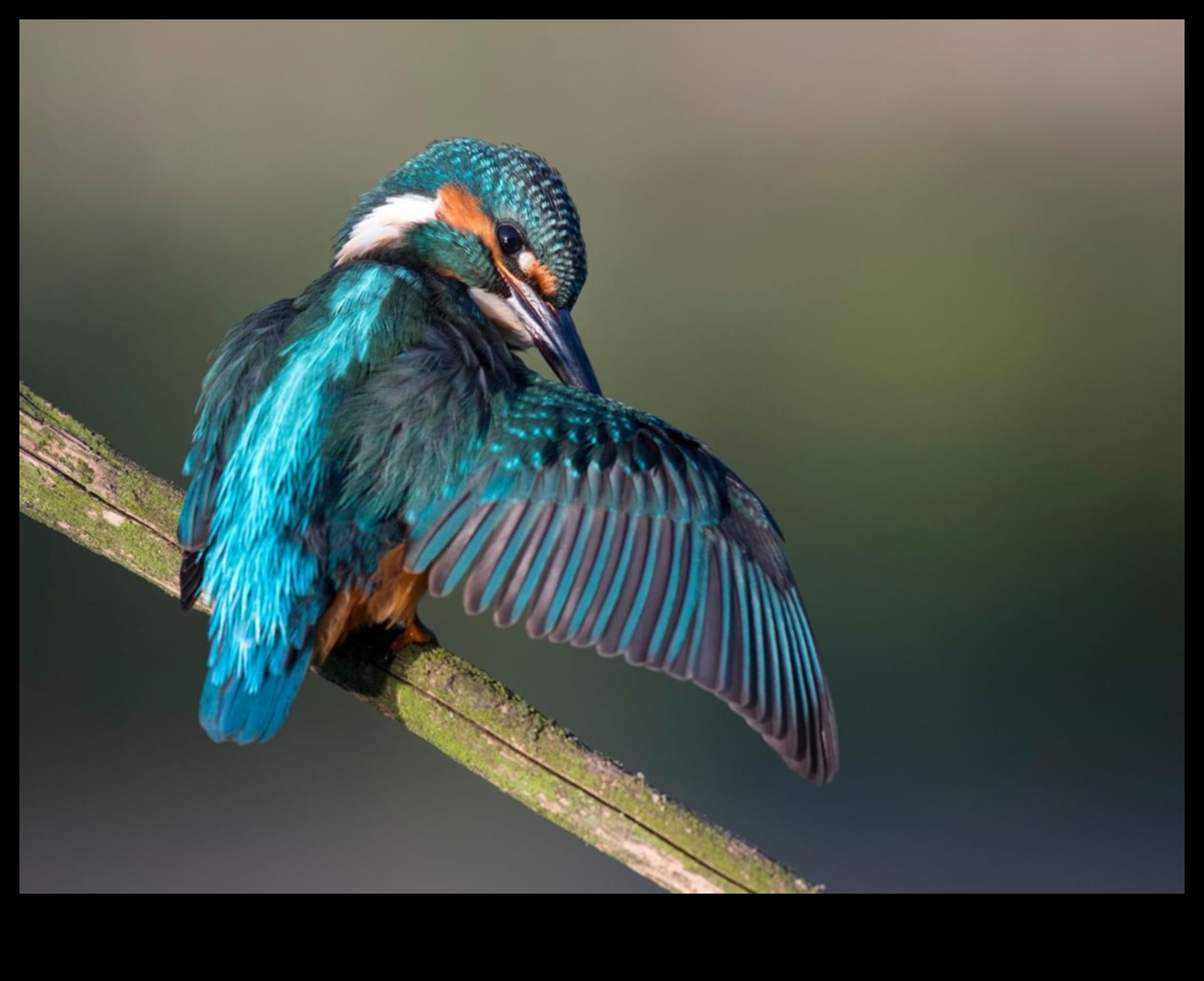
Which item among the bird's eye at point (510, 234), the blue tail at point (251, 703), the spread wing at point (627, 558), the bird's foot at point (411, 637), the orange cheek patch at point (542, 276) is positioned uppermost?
the bird's eye at point (510, 234)

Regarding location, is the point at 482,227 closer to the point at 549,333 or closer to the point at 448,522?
the point at 549,333

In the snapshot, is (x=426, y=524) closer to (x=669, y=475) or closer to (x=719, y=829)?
(x=669, y=475)

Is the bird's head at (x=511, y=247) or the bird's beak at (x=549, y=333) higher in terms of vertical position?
the bird's head at (x=511, y=247)

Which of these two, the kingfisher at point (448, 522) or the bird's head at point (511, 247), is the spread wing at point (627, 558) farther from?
the bird's head at point (511, 247)

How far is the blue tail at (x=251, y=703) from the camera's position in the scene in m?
1.68

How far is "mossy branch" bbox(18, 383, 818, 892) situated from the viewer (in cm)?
157

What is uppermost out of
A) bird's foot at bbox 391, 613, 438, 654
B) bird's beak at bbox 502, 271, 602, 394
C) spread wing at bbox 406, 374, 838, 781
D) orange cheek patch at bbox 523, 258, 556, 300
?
orange cheek patch at bbox 523, 258, 556, 300

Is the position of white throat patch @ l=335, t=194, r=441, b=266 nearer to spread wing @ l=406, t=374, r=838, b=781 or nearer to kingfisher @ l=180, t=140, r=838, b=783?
kingfisher @ l=180, t=140, r=838, b=783

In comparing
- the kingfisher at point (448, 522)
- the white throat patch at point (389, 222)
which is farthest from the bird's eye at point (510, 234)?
the kingfisher at point (448, 522)

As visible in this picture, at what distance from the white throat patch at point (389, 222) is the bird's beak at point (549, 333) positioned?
0.52 feet

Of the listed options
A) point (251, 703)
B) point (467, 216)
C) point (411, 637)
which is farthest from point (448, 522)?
point (467, 216)

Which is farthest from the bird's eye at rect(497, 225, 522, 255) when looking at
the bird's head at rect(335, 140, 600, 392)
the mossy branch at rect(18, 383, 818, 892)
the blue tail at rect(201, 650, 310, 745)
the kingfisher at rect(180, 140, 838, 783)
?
the blue tail at rect(201, 650, 310, 745)

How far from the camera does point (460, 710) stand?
169 centimetres

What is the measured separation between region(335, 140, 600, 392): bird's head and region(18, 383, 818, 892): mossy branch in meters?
0.52
